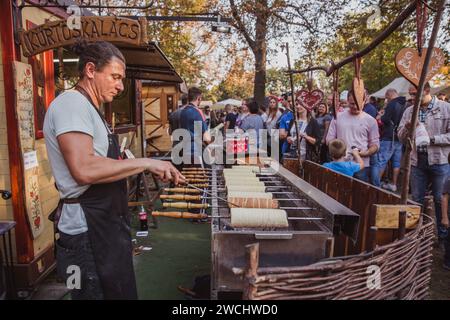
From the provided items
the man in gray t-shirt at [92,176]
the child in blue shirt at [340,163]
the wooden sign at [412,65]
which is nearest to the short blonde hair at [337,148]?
the child in blue shirt at [340,163]

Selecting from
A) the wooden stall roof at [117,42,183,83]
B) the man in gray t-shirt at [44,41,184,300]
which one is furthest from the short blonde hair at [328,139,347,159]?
the man in gray t-shirt at [44,41,184,300]

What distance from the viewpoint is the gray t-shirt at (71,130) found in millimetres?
1775

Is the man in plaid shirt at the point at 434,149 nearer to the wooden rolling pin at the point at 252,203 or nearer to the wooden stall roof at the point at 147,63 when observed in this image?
the wooden rolling pin at the point at 252,203

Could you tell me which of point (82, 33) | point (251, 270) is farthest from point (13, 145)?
point (251, 270)

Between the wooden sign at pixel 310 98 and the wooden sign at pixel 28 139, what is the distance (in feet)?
15.1

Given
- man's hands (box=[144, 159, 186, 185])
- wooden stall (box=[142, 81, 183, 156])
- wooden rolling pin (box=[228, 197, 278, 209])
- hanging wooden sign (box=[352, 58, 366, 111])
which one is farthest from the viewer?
wooden stall (box=[142, 81, 183, 156])

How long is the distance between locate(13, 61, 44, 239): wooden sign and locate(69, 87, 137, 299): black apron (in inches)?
73.8

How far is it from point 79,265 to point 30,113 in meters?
2.33

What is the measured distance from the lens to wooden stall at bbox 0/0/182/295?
11.0 feet

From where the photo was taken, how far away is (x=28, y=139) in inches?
144

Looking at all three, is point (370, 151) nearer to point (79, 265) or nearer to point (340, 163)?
point (340, 163)

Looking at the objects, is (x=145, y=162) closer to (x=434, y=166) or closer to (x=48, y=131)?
(x=48, y=131)

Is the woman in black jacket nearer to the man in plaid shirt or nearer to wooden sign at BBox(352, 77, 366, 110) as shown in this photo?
the man in plaid shirt
